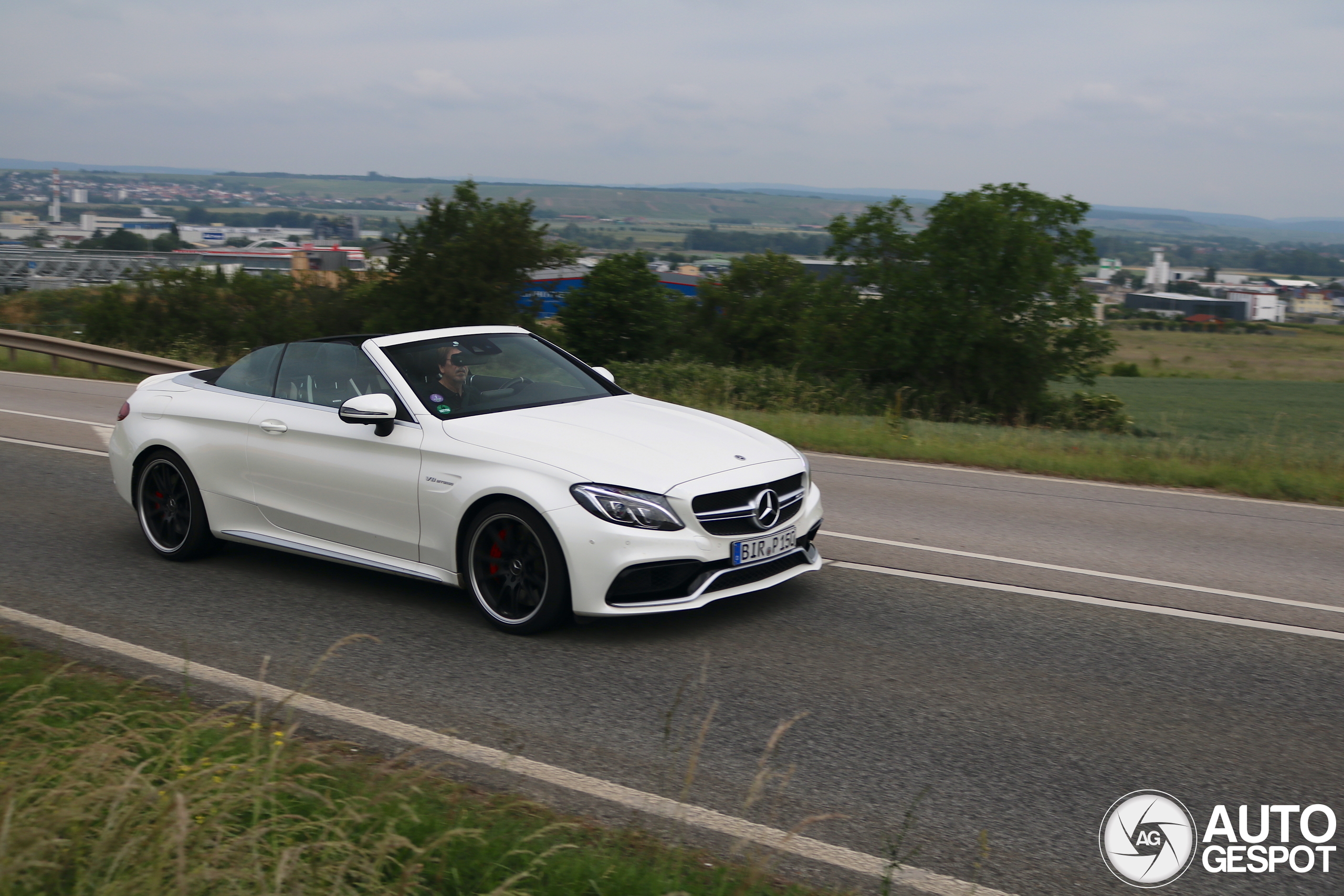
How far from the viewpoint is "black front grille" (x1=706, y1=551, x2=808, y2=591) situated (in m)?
5.87

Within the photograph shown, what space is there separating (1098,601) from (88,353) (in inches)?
773

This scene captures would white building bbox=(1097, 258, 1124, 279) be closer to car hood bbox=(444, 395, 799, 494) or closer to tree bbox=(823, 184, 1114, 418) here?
tree bbox=(823, 184, 1114, 418)

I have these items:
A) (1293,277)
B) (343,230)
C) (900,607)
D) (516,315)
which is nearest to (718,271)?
(516,315)

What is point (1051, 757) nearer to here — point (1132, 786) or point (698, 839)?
point (1132, 786)

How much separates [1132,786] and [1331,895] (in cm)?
82

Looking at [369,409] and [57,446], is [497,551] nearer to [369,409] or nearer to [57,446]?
[369,409]

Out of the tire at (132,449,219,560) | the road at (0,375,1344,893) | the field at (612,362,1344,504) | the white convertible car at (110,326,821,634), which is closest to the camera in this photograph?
the road at (0,375,1344,893)

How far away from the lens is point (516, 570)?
593cm

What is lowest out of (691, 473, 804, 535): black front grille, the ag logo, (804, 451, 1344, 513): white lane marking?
(804, 451, 1344, 513): white lane marking

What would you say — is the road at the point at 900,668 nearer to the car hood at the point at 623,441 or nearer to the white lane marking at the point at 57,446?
the car hood at the point at 623,441

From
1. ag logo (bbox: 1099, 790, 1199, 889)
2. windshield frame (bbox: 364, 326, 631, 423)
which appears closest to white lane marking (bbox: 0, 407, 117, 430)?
windshield frame (bbox: 364, 326, 631, 423)

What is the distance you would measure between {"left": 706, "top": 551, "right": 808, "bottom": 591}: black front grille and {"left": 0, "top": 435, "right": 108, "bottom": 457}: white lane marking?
8.06 meters

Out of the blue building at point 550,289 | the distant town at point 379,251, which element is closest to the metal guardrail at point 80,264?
the distant town at point 379,251

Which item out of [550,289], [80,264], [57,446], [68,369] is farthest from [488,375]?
[80,264]
